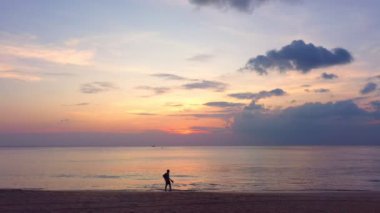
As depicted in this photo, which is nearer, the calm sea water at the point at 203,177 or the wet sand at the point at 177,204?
the wet sand at the point at 177,204

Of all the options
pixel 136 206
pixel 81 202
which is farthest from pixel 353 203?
pixel 81 202

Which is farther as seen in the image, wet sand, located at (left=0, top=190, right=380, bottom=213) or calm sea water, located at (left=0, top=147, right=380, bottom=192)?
calm sea water, located at (left=0, top=147, right=380, bottom=192)

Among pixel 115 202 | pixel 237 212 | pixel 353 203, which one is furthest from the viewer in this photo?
pixel 353 203

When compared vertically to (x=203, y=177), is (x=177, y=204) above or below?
above

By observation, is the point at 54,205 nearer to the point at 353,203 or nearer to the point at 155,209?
the point at 155,209

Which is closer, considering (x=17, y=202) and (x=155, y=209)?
(x=155, y=209)

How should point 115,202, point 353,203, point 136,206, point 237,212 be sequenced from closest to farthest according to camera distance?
1. point 237,212
2. point 136,206
3. point 115,202
4. point 353,203

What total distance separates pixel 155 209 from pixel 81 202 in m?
5.07

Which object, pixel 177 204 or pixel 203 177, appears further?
pixel 203 177

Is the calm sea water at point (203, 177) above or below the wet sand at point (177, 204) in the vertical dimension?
below

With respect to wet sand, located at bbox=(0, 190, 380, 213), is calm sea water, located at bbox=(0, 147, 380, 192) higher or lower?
lower

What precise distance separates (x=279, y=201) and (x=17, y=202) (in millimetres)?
16051

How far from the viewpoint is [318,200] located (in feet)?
84.5

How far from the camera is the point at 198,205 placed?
22312mm
